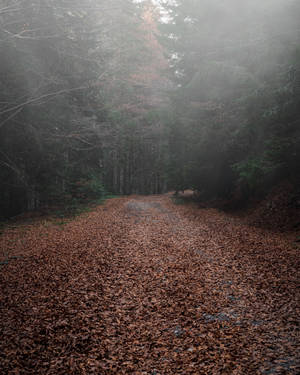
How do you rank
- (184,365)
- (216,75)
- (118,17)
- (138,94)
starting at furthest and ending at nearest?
1. (138,94)
2. (216,75)
3. (118,17)
4. (184,365)

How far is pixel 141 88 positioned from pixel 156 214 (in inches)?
419

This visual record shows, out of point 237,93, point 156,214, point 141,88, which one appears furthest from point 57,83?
point 141,88

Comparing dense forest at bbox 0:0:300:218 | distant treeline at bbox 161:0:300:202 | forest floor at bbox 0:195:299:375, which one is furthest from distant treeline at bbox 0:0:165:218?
forest floor at bbox 0:195:299:375

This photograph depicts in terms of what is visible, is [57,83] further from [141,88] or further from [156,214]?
[141,88]

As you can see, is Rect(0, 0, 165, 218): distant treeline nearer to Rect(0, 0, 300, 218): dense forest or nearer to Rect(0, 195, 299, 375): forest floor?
Rect(0, 0, 300, 218): dense forest

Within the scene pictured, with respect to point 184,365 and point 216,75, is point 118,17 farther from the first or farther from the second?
point 184,365

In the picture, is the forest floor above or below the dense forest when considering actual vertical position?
below

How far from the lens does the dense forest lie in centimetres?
704

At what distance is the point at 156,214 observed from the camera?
1158 centimetres

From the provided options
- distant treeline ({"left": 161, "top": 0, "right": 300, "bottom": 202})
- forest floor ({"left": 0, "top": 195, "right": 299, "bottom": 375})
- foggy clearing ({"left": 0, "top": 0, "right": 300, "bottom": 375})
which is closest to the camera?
forest floor ({"left": 0, "top": 195, "right": 299, "bottom": 375})

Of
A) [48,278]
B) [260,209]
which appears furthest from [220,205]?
[48,278]

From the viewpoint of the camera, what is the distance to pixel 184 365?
2.62 m

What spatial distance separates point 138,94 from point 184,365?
18.4 m

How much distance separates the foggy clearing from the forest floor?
22mm
